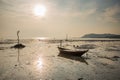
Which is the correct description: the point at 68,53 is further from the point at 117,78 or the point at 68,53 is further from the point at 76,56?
the point at 117,78

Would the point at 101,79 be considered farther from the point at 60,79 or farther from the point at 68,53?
the point at 68,53

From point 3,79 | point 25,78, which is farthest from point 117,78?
point 3,79

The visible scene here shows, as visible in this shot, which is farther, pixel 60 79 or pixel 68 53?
pixel 68 53

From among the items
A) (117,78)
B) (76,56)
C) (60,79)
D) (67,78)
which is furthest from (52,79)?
(76,56)

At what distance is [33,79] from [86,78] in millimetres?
6218

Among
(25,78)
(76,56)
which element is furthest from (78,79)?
(76,56)

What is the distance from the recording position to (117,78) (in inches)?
540

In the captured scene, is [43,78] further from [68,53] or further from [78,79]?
[68,53]

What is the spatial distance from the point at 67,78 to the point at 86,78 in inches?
87.4

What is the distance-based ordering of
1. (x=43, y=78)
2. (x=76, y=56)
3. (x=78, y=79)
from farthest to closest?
(x=76, y=56)
(x=43, y=78)
(x=78, y=79)

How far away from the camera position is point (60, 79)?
1375 cm

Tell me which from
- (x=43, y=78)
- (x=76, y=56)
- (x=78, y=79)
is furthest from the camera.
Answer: (x=76, y=56)

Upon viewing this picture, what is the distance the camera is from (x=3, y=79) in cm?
1352

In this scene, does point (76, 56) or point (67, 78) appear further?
point (76, 56)
